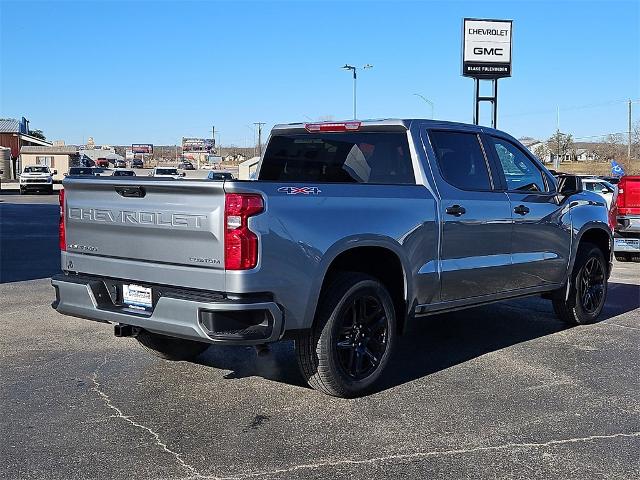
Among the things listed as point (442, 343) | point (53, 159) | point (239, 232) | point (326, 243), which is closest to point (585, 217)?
point (442, 343)

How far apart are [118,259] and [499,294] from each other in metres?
3.41

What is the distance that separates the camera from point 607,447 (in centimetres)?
470

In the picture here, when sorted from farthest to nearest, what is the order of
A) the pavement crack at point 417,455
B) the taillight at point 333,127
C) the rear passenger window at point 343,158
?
the taillight at point 333,127
the rear passenger window at point 343,158
the pavement crack at point 417,455

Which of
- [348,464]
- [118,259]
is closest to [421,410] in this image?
[348,464]

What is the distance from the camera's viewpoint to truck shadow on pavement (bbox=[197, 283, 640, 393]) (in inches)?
251

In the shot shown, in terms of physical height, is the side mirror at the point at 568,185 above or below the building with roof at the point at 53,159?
below

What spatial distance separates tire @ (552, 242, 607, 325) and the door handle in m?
2.15

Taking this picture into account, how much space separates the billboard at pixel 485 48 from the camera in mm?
32750

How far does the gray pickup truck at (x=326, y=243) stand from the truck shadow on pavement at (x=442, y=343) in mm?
379

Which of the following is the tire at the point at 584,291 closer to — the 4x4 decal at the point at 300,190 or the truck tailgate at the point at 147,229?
the 4x4 decal at the point at 300,190

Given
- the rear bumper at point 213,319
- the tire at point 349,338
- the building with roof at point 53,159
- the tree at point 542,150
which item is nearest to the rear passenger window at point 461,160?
the tire at point 349,338

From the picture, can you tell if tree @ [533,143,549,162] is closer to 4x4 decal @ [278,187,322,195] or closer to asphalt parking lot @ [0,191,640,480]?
asphalt parking lot @ [0,191,640,480]

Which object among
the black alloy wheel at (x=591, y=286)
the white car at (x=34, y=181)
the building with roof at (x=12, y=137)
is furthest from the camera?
the building with roof at (x=12, y=137)

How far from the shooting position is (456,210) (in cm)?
636
